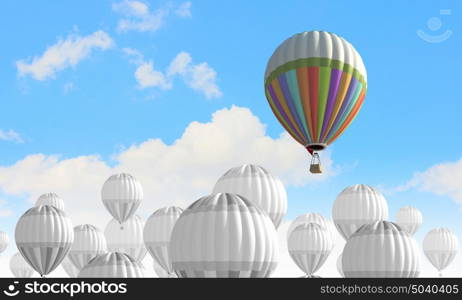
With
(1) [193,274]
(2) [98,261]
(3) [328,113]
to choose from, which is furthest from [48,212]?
(1) [193,274]

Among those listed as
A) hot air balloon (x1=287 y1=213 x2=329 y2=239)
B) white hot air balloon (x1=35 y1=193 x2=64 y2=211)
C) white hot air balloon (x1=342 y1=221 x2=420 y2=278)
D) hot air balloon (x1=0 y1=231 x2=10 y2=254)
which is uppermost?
white hot air balloon (x1=35 y1=193 x2=64 y2=211)

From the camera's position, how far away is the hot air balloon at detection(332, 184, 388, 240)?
5553 centimetres

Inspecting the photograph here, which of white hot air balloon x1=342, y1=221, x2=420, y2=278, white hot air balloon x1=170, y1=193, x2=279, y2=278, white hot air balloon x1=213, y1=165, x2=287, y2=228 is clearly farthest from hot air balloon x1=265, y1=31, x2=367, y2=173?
white hot air balloon x1=170, y1=193, x2=279, y2=278

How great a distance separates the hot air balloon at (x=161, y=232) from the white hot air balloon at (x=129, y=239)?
12072mm

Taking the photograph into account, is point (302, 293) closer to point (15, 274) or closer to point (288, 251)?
point (288, 251)

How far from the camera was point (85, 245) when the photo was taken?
60.5 meters

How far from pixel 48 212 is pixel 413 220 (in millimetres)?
39653

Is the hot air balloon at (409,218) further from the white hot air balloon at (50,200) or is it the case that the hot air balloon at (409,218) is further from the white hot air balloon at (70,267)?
the white hot air balloon at (50,200)

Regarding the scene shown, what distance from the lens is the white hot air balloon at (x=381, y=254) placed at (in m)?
38.6

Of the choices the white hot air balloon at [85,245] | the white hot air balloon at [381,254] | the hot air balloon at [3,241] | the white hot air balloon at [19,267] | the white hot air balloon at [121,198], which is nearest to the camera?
the white hot air balloon at [381,254]

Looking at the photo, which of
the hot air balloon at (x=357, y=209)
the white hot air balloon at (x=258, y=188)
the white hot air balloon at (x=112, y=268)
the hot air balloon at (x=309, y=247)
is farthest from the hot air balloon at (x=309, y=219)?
the white hot air balloon at (x=112, y=268)

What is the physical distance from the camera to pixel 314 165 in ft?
140

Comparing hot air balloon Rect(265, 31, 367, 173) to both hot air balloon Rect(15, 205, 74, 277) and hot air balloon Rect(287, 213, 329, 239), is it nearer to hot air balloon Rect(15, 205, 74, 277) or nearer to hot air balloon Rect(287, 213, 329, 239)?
hot air balloon Rect(15, 205, 74, 277)

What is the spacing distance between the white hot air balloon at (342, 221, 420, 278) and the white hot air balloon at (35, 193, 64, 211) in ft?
135
